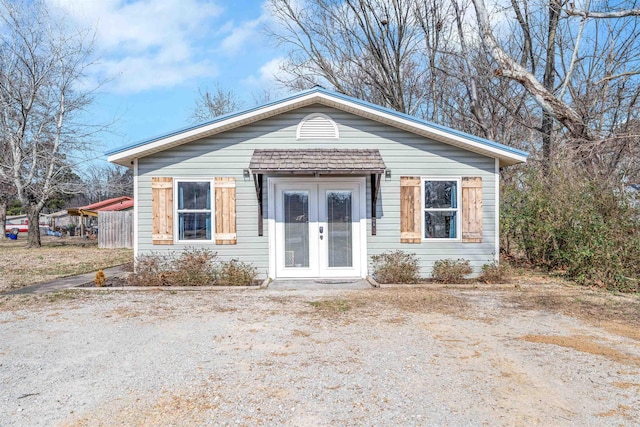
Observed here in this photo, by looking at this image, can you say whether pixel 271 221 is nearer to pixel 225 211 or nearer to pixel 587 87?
pixel 225 211

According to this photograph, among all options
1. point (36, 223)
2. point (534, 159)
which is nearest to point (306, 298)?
point (534, 159)

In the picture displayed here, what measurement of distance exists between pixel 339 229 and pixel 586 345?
17.5 feet

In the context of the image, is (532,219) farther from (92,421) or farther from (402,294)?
(92,421)

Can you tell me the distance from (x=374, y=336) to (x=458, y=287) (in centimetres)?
392

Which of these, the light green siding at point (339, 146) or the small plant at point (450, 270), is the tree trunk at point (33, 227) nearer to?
the light green siding at point (339, 146)

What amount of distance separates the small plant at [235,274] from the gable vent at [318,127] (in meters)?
3.06

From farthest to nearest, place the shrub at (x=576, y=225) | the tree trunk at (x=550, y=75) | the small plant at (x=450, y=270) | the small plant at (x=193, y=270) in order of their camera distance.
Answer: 1. the tree trunk at (x=550, y=75)
2. the small plant at (x=450, y=270)
3. the small plant at (x=193, y=270)
4. the shrub at (x=576, y=225)

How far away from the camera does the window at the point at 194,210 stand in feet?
30.1

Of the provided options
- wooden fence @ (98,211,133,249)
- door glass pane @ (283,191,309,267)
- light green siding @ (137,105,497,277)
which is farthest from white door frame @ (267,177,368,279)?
wooden fence @ (98,211,133,249)

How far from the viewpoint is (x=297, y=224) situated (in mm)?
9258

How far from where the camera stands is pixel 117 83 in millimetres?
21844

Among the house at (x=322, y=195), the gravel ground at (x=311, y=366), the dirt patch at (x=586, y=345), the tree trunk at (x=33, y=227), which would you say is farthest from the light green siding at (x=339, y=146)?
the tree trunk at (x=33, y=227)

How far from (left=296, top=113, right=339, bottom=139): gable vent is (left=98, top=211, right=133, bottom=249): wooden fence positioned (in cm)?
1523

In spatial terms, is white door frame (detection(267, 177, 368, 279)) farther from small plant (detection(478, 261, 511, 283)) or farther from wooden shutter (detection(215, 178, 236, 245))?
small plant (detection(478, 261, 511, 283))
